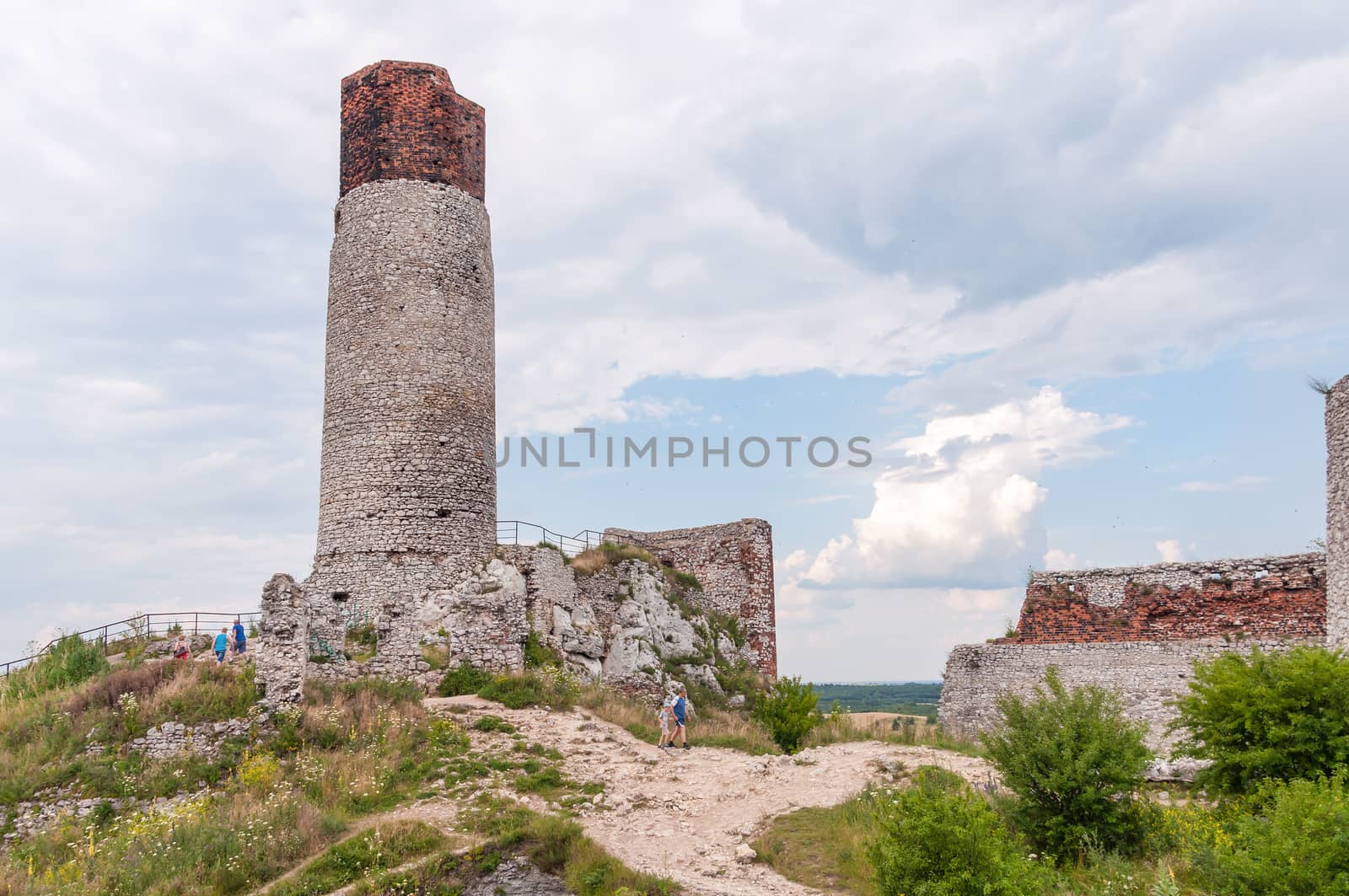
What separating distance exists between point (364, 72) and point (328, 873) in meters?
20.6

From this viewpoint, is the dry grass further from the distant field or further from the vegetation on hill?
the distant field

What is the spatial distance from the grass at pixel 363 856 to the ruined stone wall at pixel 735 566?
17326 mm

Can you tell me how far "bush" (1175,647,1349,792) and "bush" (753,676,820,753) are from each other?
28.8 ft

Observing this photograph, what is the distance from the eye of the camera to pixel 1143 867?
424 inches

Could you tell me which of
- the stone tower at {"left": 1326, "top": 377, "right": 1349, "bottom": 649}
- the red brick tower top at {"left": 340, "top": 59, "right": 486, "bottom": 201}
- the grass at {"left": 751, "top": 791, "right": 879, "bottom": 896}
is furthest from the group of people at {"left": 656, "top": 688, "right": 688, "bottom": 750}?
the red brick tower top at {"left": 340, "top": 59, "right": 486, "bottom": 201}

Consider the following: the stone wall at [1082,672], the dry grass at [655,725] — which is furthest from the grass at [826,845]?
the dry grass at [655,725]

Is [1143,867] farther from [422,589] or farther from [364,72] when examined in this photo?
[364,72]

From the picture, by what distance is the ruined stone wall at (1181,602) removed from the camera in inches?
723

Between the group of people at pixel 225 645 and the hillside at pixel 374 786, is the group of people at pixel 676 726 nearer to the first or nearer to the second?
the hillside at pixel 374 786

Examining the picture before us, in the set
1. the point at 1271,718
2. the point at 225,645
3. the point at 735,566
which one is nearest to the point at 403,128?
the point at 225,645

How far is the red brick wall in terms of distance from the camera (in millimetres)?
18328

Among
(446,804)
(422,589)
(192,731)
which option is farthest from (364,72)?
(446,804)

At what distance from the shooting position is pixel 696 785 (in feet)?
52.9

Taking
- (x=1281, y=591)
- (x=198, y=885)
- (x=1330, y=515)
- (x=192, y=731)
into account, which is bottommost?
(x=198, y=885)
